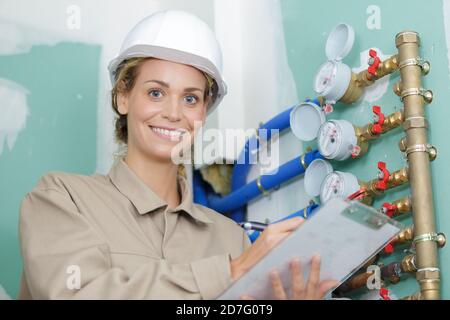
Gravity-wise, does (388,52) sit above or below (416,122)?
above

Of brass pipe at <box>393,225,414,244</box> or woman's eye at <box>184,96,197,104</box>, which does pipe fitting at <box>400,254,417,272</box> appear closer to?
brass pipe at <box>393,225,414,244</box>

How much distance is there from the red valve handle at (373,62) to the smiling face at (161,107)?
0.41 m

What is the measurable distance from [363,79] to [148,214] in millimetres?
602

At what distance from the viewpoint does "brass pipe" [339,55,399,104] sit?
157 cm

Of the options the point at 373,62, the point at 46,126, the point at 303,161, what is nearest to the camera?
the point at 373,62

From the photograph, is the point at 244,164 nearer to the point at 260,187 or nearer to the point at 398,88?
the point at 260,187

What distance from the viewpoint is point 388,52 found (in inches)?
64.9

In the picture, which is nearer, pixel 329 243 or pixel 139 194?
pixel 329 243

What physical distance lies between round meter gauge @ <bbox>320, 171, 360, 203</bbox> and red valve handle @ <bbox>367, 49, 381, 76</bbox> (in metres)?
0.25

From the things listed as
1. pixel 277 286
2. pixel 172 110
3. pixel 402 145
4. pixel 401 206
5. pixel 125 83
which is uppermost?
pixel 125 83

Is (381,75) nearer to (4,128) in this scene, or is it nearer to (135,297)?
(135,297)

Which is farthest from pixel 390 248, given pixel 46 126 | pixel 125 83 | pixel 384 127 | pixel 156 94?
pixel 46 126

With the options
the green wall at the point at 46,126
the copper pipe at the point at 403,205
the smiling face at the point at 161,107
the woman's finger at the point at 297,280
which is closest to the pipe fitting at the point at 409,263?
the copper pipe at the point at 403,205

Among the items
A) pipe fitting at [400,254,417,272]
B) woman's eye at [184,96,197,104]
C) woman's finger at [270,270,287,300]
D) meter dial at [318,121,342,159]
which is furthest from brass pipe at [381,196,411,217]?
woman's eye at [184,96,197,104]
